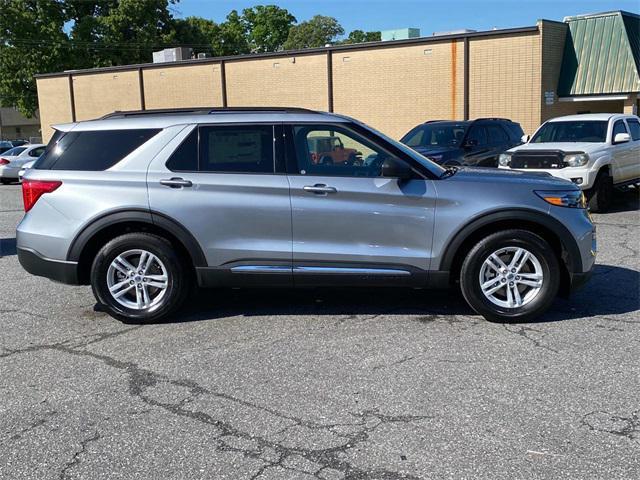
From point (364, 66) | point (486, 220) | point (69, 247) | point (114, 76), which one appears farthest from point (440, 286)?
point (114, 76)

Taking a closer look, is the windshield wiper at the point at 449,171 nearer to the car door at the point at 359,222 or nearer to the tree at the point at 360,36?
the car door at the point at 359,222

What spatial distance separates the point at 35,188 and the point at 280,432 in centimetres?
343

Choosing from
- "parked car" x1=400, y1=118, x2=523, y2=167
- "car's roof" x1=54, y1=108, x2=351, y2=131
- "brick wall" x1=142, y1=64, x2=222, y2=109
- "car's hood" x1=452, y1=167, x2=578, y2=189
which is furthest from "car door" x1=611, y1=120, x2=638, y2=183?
"brick wall" x1=142, y1=64, x2=222, y2=109

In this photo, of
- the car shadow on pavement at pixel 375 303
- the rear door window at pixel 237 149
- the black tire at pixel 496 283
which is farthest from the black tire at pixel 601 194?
the rear door window at pixel 237 149

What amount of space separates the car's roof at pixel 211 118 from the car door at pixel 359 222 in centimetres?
34

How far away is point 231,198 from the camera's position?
218 inches

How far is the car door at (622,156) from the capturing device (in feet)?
39.4

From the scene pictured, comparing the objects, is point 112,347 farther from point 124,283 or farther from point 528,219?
point 528,219

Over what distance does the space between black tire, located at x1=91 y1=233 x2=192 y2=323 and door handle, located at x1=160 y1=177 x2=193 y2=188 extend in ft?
1.55

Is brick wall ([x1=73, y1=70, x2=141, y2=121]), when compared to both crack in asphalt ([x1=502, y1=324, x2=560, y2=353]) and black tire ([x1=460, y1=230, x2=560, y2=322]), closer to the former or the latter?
black tire ([x1=460, y1=230, x2=560, y2=322])

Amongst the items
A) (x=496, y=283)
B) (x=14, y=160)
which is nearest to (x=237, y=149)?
(x=496, y=283)

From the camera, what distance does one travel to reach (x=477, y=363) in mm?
4711

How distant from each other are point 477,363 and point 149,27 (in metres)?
50.3

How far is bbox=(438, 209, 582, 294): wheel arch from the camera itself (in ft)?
17.9
